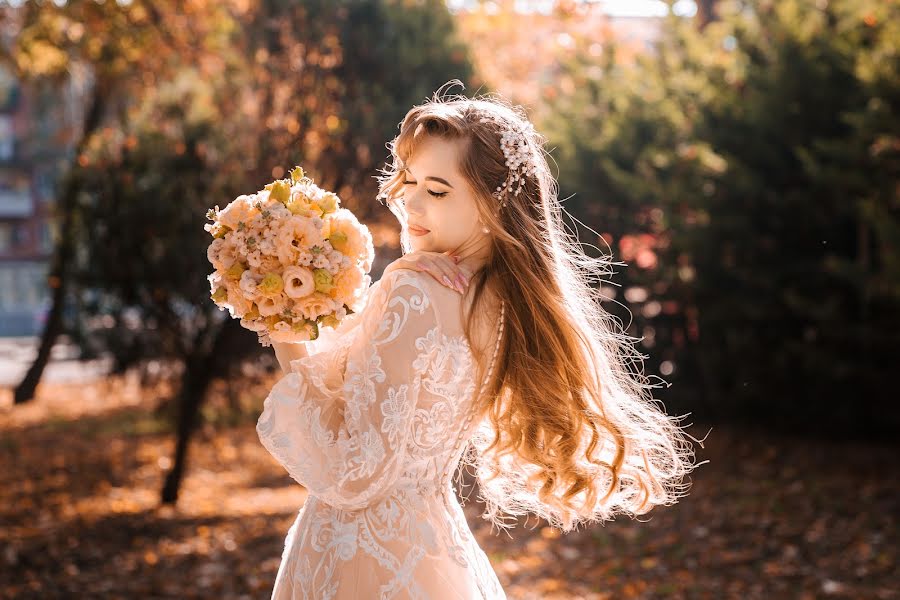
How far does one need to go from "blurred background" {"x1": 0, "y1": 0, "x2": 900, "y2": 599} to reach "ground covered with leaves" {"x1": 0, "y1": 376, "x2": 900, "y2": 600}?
3 centimetres

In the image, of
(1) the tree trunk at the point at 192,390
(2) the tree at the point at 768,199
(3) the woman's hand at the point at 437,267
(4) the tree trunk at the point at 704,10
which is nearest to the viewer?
(3) the woman's hand at the point at 437,267

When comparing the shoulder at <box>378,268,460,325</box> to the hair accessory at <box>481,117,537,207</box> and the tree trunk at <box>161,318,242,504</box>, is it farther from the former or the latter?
the tree trunk at <box>161,318,242,504</box>

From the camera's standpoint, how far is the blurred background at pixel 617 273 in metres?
6.79

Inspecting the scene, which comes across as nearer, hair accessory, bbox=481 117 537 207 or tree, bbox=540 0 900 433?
hair accessory, bbox=481 117 537 207

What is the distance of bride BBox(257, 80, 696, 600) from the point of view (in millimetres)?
2223

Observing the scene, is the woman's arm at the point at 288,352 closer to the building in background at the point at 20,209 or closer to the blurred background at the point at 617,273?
the blurred background at the point at 617,273

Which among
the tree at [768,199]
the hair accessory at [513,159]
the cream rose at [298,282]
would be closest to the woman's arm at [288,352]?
the cream rose at [298,282]

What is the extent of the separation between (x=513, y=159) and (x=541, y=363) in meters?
0.51

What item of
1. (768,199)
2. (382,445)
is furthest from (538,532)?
(382,445)

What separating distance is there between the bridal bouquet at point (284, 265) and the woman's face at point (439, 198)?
217mm

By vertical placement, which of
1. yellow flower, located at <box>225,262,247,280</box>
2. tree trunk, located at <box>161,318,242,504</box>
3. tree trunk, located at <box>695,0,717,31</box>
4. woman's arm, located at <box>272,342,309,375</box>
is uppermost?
tree trunk, located at <box>695,0,717,31</box>

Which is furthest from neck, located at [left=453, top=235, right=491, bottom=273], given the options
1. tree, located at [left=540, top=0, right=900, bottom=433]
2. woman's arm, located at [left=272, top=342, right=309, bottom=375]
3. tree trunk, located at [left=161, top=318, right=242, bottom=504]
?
tree trunk, located at [left=161, top=318, right=242, bottom=504]

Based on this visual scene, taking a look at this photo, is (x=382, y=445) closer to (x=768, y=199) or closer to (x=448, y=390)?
(x=448, y=390)

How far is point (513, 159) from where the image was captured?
7.90 ft
